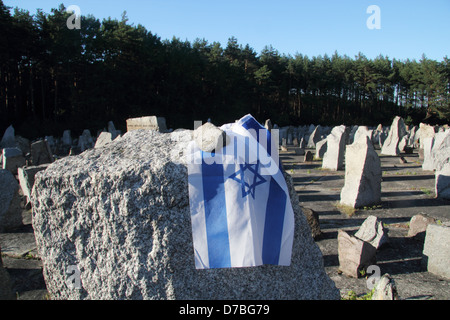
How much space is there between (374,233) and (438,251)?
0.83m

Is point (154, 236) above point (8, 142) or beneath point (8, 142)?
beneath

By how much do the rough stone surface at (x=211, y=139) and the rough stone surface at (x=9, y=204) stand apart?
15.5 ft

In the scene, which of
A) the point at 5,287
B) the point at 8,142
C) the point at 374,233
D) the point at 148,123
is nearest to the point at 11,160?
the point at 148,123

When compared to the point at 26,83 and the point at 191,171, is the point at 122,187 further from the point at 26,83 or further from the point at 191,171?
the point at 26,83

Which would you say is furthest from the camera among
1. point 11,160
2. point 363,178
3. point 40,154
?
point 40,154

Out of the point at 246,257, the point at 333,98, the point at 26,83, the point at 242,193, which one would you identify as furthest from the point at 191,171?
the point at 333,98

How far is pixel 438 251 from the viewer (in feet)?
12.4

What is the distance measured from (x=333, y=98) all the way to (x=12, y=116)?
1690 inches

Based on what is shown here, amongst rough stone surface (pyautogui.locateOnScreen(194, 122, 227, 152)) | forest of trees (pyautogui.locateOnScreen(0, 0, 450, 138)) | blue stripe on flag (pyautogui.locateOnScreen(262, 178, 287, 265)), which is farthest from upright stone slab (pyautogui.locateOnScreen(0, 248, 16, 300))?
forest of trees (pyautogui.locateOnScreen(0, 0, 450, 138))

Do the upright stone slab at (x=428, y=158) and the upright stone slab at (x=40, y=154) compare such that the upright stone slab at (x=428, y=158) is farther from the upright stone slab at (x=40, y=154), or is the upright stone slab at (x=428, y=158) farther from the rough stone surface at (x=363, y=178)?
the upright stone slab at (x=40, y=154)

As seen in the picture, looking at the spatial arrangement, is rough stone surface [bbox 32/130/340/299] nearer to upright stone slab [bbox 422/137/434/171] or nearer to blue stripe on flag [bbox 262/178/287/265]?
blue stripe on flag [bbox 262/178/287/265]

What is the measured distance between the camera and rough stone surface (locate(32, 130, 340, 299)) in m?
2.13

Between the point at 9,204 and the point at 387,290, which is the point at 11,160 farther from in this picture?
the point at 387,290

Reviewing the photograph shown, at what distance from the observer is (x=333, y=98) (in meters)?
50.8
